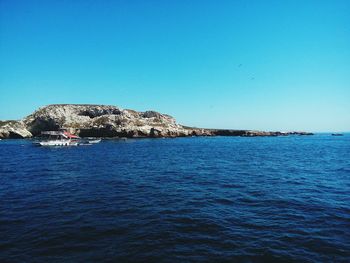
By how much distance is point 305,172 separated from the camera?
40.0m

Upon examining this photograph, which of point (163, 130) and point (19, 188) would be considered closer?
point (19, 188)

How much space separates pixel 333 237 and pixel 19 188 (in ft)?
97.2

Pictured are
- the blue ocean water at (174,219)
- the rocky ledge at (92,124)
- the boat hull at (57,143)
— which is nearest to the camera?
the blue ocean water at (174,219)

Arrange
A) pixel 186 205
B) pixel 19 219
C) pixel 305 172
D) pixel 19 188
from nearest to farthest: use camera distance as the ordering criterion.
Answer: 1. pixel 19 219
2. pixel 186 205
3. pixel 19 188
4. pixel 305 172

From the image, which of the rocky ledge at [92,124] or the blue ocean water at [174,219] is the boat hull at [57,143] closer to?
the rocky ledge at [92,124]

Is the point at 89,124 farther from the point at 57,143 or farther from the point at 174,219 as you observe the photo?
the point at 174,219

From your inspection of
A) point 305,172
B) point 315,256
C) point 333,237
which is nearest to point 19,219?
point 315,256

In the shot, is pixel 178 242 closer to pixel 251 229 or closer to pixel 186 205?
pixel 251 229

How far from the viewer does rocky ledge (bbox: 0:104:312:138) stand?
502 ft

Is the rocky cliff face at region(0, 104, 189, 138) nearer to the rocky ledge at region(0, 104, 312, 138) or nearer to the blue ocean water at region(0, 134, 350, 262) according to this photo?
the rocky ledge at region(0, 104, 312, 138)

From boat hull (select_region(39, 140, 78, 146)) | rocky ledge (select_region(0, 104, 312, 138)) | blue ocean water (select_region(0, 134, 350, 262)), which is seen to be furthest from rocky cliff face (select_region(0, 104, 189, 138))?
blue ocean water (select_region(0, 134, 350, 262))

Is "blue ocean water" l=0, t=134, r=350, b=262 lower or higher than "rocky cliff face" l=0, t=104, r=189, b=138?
lower

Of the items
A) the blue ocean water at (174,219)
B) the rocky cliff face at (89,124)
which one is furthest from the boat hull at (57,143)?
the blue ocean water at (174,219)

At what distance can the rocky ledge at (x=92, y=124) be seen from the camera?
153 m
